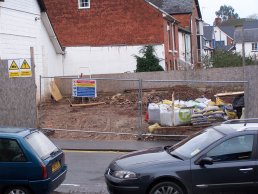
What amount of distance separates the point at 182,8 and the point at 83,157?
37.0 meters

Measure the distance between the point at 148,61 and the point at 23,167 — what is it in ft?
88.5

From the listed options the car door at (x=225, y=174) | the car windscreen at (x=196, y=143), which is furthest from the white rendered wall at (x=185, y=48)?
the car door at (x=225, y=174)

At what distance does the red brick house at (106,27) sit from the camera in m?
37.7

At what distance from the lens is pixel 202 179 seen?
8664 millimetres

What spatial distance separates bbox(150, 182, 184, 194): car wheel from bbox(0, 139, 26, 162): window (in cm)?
226

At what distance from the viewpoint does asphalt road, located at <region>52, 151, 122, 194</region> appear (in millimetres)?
10677

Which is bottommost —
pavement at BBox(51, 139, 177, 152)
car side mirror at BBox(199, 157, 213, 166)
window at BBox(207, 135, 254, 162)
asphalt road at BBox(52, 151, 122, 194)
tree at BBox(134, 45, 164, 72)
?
asphalt road at BBox(52, 151, 122, 194)

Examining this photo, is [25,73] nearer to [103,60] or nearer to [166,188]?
[166,188]

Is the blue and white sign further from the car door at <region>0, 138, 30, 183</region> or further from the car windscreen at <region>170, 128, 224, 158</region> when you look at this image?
the car door at <region>0, 138, 30, 183</region>

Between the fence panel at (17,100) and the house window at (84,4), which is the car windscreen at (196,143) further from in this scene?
the house window at (84,4)

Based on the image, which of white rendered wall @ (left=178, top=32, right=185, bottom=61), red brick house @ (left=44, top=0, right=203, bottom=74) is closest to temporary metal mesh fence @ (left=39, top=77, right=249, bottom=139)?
red brick house @ (left=44, top=0, right=203, bottom=74)

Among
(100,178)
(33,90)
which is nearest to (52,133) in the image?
(33,90)

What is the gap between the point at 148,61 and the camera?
116ft

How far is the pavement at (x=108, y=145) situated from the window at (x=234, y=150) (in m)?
6.96
